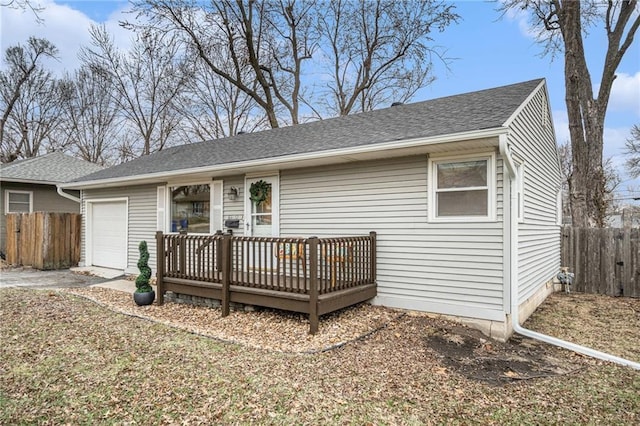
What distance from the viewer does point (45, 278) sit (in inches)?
369

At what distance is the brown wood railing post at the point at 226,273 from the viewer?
597 centimetres

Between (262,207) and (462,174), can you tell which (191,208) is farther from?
(462,174)

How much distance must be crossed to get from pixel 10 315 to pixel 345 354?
532 centimetres

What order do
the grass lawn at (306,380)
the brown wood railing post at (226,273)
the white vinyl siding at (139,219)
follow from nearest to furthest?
1. the grass lawn at (306,380)
2. the brown wood railing post at (226,273)
3. the white vinyl siding at (139,219)

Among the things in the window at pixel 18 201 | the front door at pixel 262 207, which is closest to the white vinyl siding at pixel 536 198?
the front door at pixel 262 207

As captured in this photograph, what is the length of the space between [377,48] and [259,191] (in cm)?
1330

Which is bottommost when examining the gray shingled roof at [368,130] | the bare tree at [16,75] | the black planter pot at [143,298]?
the black planter pot at [143,298]

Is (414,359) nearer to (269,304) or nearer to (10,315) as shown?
(269,304)

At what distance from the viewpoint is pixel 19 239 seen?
37.5 ft

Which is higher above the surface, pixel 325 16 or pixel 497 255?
pixel 325 16

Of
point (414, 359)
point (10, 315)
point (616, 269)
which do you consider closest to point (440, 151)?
point (414, 359)

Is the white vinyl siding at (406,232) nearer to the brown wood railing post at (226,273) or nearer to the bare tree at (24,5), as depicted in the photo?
the brown wood railing post at (226,273)

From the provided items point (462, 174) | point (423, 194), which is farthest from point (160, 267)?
point (462, 174)

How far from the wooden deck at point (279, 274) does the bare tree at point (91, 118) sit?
18.7m
